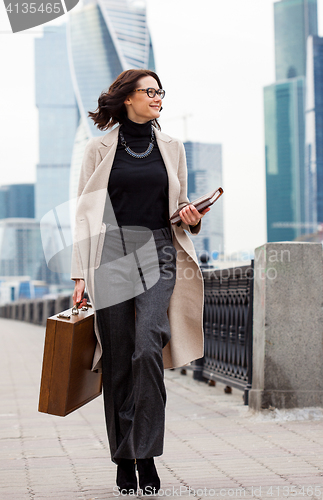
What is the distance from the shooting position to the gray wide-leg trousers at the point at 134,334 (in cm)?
276

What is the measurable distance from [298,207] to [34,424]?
159 meters

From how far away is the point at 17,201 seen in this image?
177 metres

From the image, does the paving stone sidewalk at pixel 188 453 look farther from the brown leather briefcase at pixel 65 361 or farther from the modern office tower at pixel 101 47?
the modern office tower at pixel 101 47

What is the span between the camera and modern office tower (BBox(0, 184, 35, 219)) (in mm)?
176750

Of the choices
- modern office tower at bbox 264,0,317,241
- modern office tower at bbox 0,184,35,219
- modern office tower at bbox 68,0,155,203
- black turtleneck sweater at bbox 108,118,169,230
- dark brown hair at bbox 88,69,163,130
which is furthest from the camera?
modern office tower at bbox 0,184,35,219

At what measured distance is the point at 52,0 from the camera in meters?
5.42

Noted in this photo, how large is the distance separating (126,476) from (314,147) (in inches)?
6303

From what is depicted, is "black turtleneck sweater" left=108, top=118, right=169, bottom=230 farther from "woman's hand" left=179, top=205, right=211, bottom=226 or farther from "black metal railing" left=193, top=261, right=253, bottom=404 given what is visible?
"black metal railing" left=193, top=261, right=253, bottom=404

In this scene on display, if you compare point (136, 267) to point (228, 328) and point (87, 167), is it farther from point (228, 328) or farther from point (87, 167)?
point (228, 328)

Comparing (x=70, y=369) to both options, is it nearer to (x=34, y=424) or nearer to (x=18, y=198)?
(x=34, y=424)

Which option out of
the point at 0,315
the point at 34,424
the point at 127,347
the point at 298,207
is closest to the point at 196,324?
the point at 127,347

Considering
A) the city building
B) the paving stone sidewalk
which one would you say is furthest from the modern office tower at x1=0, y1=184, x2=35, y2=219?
the paving stone sidewalk

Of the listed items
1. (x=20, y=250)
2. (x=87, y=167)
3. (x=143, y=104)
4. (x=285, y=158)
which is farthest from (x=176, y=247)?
(x=285, y=158)

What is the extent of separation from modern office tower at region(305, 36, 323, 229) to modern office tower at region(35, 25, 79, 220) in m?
57.1
